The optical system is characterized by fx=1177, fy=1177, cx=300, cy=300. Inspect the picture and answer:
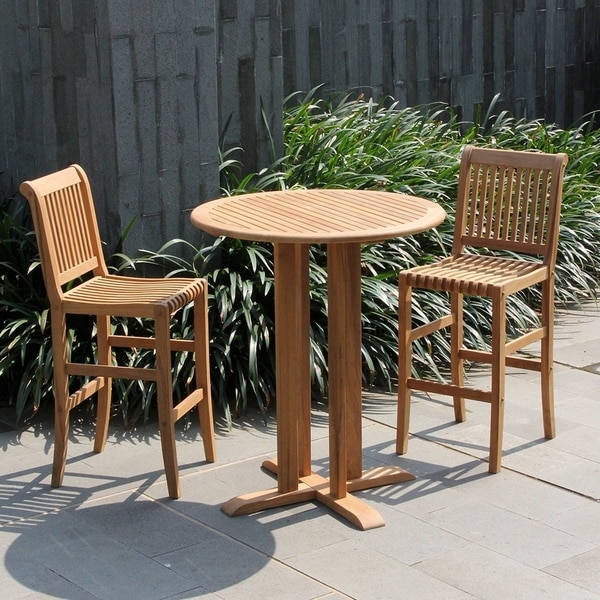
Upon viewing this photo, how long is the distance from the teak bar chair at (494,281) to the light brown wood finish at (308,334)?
1.37 ft

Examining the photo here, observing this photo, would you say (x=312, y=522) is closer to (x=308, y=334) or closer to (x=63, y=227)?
(x=308, y=334)

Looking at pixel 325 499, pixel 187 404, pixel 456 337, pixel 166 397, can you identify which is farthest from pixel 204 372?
pixel 456 337

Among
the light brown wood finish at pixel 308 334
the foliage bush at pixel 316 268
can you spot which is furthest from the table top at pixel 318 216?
the foliage bush at pixel 316 268

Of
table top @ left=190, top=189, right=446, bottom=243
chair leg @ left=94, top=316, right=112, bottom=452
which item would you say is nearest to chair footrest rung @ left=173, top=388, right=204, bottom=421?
chair leg @ left=94, top=316, right=112, bottom=452

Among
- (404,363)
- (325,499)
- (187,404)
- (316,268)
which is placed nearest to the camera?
(325,499)

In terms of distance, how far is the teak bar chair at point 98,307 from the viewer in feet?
15.3

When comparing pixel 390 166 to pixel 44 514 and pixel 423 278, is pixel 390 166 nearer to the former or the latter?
pixel 423 278

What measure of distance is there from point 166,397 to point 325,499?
750 mm

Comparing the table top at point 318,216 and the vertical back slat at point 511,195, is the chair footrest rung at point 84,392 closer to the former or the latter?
the table top at point 318,216

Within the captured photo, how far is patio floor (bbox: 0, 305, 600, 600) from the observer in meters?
4.04

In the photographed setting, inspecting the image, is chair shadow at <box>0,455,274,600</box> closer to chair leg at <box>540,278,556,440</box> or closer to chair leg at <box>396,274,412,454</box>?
chair leg at <box>396,274,412,454</box>

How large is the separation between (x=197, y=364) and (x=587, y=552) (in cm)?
182

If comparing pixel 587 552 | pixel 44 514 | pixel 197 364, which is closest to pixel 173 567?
pixel 44 514

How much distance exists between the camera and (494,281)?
16.4 feet
